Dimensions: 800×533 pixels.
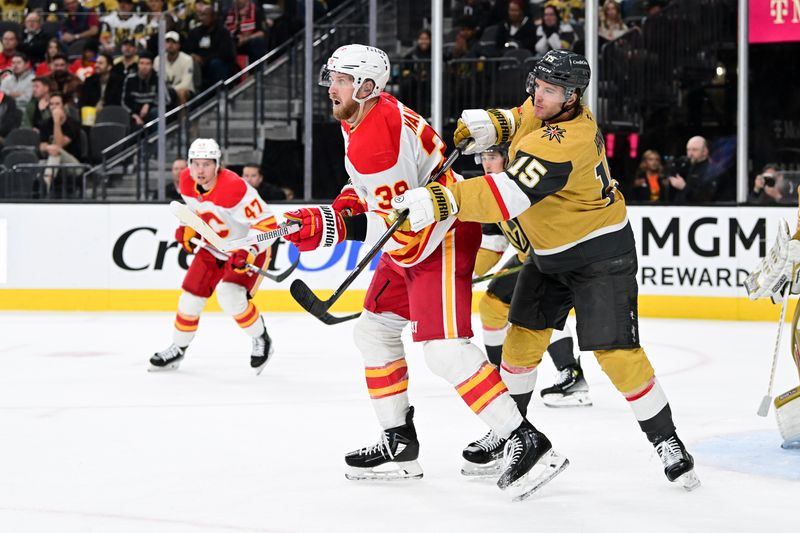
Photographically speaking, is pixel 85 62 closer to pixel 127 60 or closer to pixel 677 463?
pixel 127 60

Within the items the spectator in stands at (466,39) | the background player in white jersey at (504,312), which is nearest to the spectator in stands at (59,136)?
the spectator in stands at (466,39)

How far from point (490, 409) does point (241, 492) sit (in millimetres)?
704

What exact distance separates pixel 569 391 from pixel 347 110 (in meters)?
1.86

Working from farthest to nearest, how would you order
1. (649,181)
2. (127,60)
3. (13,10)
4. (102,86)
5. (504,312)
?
(13,10) → (102,86) → (127,60) → (649,181) → (504,312)

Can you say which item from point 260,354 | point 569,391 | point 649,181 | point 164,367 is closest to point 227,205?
point 260,354

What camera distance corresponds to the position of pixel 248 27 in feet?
31.2

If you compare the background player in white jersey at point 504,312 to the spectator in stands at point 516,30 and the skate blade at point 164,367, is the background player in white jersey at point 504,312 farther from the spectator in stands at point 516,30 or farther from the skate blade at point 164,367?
the spectator in stands at point 516,30

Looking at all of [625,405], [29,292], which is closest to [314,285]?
[29,292]

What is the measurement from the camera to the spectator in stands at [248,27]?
9.42 metres

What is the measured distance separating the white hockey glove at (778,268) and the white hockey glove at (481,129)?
2.76 feet

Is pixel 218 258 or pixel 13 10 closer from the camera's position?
pixel 218 258

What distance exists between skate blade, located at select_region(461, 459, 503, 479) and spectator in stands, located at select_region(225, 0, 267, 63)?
6.67 meters

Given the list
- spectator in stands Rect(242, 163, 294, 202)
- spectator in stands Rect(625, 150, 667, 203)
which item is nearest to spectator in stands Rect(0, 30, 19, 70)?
spectator in stands Rect(242, 163, 294, 202)

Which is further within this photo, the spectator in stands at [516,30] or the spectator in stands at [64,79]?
the spectator in stands at [64,79]
